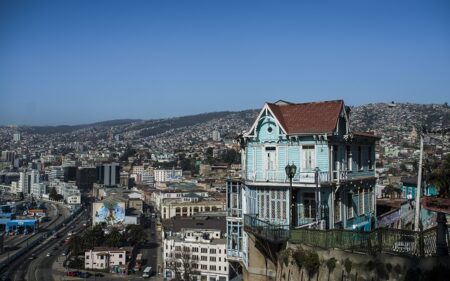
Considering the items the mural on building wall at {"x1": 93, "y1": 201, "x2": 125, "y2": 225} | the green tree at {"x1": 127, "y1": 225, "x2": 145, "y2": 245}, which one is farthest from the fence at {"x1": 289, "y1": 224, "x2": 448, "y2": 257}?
the mural on building wall at {"x1": 93, "y1": 201, "x2": 125, "y2": 225}

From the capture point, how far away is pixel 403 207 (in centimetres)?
2530

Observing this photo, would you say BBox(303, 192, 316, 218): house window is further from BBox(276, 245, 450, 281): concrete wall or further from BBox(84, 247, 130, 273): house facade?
BBox(84, 247, 130, 273): house facade

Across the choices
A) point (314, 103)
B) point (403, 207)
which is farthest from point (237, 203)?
point (403, 207)

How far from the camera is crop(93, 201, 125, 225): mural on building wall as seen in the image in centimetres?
11194

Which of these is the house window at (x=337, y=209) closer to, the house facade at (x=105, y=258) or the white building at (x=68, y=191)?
the house facade at (x=105, y=258)


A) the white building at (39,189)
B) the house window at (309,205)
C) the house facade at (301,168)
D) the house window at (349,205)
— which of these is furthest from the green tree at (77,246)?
the white building at (39,189)

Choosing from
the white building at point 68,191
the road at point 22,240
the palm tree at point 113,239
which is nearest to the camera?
the palm tree at point 113,239

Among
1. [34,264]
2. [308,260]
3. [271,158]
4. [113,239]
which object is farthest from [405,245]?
[34,264]

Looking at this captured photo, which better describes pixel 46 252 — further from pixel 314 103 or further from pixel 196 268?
pixel 314 103

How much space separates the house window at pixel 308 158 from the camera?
1881 centimetres

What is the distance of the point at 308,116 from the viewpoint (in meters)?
19.4

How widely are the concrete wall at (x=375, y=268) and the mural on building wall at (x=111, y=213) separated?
101656mm

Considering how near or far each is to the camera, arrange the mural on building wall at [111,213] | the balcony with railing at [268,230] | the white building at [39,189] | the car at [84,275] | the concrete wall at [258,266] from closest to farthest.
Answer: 1. the balcony with railing at [268,230]
2. the concrete wall at [258,266]
3. the car at [84,275]
4. the mural on building wall at [111,213]
5. the white building at [39,189]

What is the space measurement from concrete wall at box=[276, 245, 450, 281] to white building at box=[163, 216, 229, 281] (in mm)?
53168
